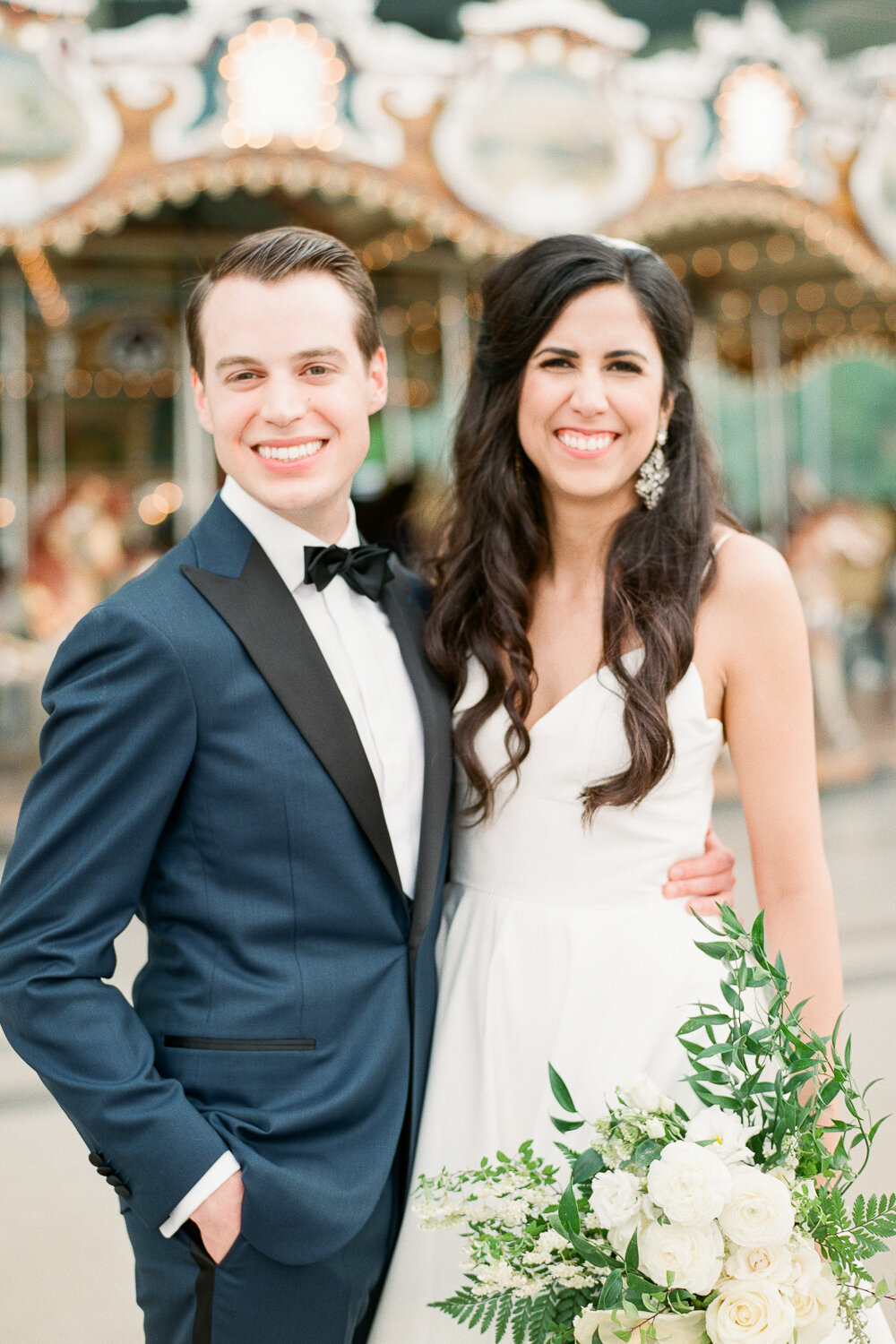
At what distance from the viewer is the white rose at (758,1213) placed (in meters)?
1.18

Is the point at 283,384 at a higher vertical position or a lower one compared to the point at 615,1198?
higher

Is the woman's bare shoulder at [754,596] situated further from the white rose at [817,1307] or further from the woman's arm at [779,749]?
the white rose at [817,1307]

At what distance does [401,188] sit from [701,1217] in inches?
233

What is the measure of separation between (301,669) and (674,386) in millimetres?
962

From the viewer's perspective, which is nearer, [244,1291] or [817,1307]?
[817,1307]

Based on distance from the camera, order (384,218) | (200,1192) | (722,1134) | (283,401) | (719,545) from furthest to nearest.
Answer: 1. (384,218)
2. (719,545)
3. (283,401)
4. (200,1192)
5. (722,1134)

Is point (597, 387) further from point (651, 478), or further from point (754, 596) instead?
point (754, 596)

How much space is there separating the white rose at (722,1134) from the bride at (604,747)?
1.75 ft

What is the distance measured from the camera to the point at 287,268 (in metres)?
1.70

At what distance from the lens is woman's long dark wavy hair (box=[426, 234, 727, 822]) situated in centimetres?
200

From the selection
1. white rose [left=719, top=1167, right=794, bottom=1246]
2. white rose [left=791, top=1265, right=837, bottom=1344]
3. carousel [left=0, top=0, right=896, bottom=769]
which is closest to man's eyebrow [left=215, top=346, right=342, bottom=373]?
white rose [left=719, top=1167, right=794, bottom=1246]

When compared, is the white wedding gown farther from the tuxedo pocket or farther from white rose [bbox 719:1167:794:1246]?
white rose [bbox 719:1167:794:1246]

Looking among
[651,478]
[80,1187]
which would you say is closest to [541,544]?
[651,478]

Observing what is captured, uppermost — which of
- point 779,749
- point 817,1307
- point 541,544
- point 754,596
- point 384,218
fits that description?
point 384,218
